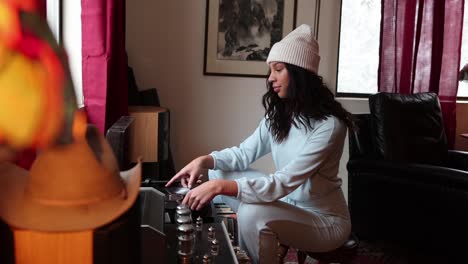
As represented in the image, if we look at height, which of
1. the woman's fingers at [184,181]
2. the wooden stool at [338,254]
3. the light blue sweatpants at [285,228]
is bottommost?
the wooden stool at [338,254]

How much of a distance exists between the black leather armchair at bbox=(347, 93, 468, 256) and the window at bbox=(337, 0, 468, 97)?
1.67 feet

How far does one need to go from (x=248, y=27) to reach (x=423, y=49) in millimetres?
1161

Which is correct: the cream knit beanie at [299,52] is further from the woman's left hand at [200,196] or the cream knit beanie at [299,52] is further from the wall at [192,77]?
the wall at [192,77]

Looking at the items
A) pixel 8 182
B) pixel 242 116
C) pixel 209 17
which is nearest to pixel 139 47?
pixel 209 17

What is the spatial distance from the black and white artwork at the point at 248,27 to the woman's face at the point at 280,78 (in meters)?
1.21

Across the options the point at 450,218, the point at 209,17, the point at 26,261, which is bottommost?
the point at 450,218

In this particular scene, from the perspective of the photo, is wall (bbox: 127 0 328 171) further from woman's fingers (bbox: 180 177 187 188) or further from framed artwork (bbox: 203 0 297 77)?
woman's fingers (bbox: 180 177 187 188)

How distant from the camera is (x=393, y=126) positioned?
8.44 ft

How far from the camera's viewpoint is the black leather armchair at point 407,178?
2256 millimetres

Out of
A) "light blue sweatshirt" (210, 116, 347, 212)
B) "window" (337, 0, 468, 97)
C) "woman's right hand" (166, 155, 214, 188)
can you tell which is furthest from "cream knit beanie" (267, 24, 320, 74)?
"window" (337, 0, 468, 97)

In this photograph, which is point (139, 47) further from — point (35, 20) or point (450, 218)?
point (35, 20)

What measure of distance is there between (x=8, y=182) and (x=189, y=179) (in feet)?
3.91

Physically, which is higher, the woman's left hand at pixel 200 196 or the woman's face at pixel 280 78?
the woman's face at pixel 280 78

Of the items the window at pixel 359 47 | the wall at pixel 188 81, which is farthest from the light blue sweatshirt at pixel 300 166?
the window at pixel 359 47
